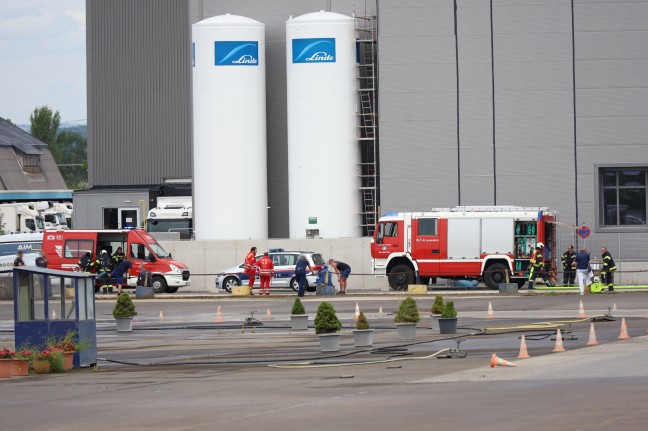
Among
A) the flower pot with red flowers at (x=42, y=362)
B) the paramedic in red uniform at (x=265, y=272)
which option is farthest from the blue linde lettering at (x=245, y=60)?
the flower pot with red flowers at (x=42, y=362)

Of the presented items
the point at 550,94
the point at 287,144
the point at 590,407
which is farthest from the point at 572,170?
the point at 590,407

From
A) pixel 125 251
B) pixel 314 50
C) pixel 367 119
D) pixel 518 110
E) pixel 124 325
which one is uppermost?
pixel 314 50

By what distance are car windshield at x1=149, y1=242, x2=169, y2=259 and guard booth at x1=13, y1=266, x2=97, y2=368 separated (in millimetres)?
26942

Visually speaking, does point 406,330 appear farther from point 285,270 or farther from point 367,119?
point 367,119

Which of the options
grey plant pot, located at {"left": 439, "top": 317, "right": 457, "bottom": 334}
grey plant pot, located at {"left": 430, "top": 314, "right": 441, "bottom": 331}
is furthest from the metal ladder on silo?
grey plant pot, located at {"left": 439, "top": 317, "right": 457, "bottom": 334}

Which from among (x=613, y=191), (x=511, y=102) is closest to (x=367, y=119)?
(x=511, y=102)

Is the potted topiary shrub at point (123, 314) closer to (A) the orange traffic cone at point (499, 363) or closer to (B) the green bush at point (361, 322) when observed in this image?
(B) the green bush at point (361, 322)

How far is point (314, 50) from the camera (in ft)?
179

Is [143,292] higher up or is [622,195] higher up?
[622,195]

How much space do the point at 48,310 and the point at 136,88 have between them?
5096 cm

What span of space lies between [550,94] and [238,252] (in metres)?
15.3

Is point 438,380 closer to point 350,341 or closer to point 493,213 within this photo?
point 350,341

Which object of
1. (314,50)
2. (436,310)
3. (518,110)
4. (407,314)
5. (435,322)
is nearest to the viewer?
(407,314)

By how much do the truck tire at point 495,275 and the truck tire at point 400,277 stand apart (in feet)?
9.64
